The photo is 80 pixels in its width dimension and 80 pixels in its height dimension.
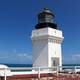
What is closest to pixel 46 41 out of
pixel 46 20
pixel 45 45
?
pixel 45 45

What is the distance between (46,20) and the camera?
15.8 meters

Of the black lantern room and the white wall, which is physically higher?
the black lantern room

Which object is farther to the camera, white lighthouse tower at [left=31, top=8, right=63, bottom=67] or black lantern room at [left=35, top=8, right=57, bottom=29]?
black lantern room at [left=35, top=8, right=57, bottom=29]

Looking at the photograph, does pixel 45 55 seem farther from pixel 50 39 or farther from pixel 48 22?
pixel 48 22

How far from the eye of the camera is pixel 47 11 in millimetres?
15875

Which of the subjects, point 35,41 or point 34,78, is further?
point 35,41

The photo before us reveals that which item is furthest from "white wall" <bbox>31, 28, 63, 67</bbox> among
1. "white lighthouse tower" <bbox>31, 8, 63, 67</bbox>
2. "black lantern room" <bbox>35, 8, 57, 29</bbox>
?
Answer: "black lantern room" <bbox>35, 8, 57, 29</bbox>

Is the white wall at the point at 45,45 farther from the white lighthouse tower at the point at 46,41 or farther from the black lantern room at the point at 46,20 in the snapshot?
the black lantern room at the point at 46,20

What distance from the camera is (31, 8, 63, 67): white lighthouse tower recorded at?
14.9m

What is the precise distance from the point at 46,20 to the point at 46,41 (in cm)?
183

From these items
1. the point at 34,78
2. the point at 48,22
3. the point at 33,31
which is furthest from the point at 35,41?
the point at 34,78

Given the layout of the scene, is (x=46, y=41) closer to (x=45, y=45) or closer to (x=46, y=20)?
(x=45, y=45)

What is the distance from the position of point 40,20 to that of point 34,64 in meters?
3.55

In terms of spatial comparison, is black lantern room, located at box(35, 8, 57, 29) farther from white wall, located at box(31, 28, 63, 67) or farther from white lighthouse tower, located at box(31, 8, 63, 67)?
white wall, located at box(31, 28, 63, 67)
